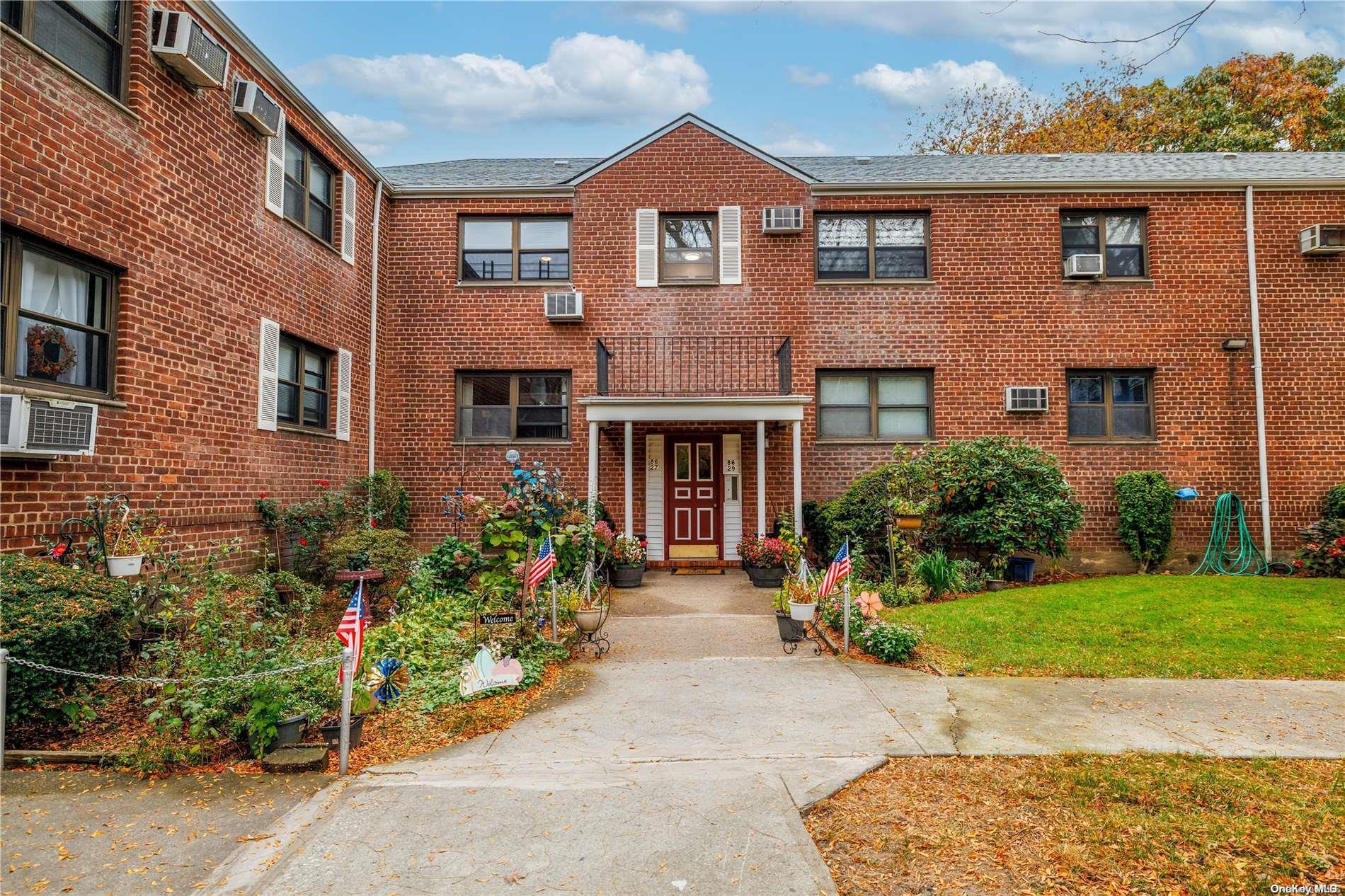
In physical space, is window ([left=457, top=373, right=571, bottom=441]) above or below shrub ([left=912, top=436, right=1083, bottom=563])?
above

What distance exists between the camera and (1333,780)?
4234mm

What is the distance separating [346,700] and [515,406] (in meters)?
9.37

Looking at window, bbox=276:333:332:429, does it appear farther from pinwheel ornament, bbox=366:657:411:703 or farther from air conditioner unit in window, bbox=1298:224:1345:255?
air conditioner unit in window, bbox=1298:224:1345:255

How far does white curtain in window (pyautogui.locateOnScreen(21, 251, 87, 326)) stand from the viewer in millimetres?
6402

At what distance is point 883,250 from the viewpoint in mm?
13516

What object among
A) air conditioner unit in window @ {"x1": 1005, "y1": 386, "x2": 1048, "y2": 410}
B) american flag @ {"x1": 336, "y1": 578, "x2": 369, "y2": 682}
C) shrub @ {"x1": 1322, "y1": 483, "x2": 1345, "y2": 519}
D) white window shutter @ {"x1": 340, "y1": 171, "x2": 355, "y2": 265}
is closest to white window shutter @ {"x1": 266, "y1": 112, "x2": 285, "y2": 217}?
white window shutter @ {"x1": 340, "y1": 171, "x2": 355, "y2": 265}

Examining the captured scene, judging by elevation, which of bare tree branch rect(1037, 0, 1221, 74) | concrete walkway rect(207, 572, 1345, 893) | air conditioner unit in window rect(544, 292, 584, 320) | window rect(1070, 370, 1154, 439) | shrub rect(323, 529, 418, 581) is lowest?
concrete walkway rect(207, 572, 1345, 893)

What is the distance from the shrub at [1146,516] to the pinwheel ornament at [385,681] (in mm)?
11810

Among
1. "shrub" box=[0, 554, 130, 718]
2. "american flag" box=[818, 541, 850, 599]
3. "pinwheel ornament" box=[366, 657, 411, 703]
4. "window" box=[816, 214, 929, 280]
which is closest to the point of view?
"shrub" box=[0, 554, 130, 718]

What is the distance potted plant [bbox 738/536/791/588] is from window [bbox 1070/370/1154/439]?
6080 millimetres

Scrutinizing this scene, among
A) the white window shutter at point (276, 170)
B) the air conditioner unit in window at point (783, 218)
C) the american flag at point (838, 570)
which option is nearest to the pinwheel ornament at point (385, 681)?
the american flag at point (838, 570)

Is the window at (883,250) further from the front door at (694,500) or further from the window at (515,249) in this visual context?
the window at (515,249)

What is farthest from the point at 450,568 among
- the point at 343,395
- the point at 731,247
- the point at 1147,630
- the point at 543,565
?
the point at 1147,630

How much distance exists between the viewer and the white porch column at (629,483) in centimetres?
1248
